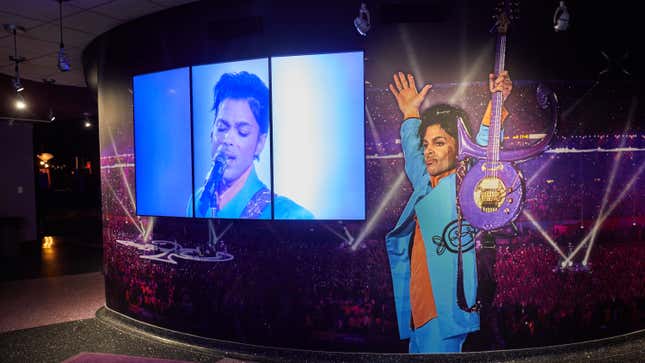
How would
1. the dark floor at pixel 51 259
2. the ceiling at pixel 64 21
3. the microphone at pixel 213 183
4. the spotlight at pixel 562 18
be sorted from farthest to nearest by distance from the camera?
1. the dark floor at pixel 51 259
2. the ceiling at pixel 64 21
3. the microphone at pixel 213 183
4. the spotlight at pixel 562 18

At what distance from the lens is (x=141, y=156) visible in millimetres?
4625

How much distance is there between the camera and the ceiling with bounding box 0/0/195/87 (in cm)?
427

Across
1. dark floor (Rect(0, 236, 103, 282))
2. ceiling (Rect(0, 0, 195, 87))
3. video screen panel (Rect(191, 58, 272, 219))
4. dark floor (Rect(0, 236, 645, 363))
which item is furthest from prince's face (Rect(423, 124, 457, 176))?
dark floor (Rect(0, 236, 103, 282))

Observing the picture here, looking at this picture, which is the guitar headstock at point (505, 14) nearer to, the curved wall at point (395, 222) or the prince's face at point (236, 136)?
the curved wall at point (395, 222)

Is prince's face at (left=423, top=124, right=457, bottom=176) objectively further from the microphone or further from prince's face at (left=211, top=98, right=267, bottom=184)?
the microphone

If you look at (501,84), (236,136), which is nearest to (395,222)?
(501,84)

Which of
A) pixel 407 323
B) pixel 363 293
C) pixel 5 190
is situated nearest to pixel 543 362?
pixel 407 323

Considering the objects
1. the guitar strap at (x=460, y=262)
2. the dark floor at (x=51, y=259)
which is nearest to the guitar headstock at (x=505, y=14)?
the guitar strap at (x=460, y=262)

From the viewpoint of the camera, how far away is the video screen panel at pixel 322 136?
377 centimetres

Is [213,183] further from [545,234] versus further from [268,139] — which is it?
[545,234]

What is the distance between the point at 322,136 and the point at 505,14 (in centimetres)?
186

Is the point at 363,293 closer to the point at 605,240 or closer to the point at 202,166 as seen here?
the point at 202,166

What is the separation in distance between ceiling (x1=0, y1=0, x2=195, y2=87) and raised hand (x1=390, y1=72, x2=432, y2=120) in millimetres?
2263

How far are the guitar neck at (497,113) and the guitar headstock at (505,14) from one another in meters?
0.12
